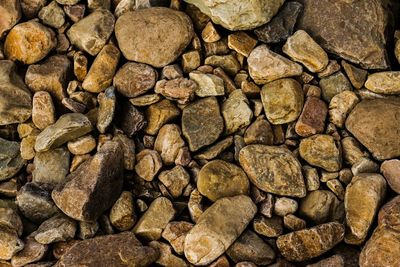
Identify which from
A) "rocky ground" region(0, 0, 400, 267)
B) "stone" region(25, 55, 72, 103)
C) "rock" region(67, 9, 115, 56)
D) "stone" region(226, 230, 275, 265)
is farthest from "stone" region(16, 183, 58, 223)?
"stone" region(226, 230, 275, 265)

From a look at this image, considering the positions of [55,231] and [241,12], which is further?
[241,12]

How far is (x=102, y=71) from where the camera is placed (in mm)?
3025

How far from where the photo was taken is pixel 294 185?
2734 millimetres

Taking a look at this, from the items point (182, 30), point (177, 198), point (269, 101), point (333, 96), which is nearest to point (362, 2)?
point (333, 96)

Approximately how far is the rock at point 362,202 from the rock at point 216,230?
54 centimetres

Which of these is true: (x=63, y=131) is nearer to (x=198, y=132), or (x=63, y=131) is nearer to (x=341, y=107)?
(x=198, y=132)

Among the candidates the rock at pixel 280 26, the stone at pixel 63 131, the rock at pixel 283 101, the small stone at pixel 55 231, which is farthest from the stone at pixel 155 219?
the rock at pixel 280 26

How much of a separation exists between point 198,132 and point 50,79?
1017mm

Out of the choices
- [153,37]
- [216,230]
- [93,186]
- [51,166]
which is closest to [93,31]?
[153,37]

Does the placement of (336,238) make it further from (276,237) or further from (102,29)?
(102,29)

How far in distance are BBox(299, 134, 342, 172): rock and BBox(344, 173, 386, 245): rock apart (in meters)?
0.18

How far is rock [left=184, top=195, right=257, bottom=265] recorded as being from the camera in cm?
253

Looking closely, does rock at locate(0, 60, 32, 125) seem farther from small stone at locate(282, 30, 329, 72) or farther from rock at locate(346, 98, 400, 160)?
rock at locate(346, 98, 400, 160)

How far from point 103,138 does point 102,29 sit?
740 mm
